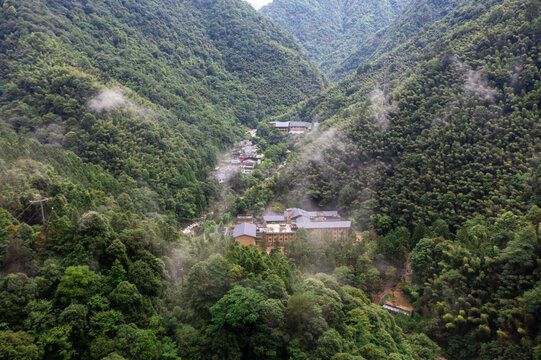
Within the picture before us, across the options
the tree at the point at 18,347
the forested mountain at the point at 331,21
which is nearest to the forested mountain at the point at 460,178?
the tree at the point at 18,347

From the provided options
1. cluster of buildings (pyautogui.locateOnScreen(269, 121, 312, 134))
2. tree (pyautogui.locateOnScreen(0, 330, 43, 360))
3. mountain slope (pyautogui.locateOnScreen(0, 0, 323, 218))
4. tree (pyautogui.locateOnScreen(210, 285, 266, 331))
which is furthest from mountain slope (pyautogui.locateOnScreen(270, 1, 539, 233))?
tree (pyautogui.locateOnScreen(0, 330, 43, 360))

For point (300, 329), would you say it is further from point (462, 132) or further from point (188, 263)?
point (462, 132)

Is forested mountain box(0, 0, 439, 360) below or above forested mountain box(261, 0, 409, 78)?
below

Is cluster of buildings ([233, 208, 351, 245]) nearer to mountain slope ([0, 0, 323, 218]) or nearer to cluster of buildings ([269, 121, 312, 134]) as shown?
mountain slope ([0, 0, 323, 218])

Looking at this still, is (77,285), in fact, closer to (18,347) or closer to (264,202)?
(18,347)

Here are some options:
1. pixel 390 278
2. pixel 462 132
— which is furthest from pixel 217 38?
pixel 390 278

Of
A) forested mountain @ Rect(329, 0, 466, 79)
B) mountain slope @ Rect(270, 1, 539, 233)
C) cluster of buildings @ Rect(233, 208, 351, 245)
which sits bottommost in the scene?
cluster of buildings @ Rect(233, 208, 351, 245)

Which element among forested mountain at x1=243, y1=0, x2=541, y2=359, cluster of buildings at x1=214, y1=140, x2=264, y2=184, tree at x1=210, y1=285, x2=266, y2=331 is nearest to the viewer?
tree at x1=210, y1=285, x2=266, y2=331

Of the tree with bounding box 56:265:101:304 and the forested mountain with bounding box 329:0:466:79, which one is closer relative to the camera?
the tree with bounding box 56:265:101:304
